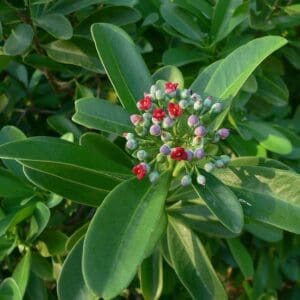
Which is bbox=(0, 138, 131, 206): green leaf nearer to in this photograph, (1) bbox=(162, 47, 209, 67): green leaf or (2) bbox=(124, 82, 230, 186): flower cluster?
(2) bbox=(124, 82, 230, 186): flower cluster

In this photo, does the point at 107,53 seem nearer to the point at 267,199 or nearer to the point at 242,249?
the point at 267,199

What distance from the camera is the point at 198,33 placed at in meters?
2.12

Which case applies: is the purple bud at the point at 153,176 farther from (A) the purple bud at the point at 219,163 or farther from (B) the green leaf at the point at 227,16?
(B) the green leaf at the point at 227,16

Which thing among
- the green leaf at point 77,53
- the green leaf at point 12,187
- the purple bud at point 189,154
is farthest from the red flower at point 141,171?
the green leaf at point 77,53

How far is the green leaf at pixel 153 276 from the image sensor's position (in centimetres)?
187

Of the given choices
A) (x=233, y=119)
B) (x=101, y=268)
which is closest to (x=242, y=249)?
(x=233, y=119)

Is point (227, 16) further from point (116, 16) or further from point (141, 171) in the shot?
point (141, 171)

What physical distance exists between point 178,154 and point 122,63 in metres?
0.39

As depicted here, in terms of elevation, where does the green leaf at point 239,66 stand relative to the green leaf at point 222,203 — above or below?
above

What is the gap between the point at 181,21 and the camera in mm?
2072

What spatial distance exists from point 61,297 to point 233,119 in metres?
0.84

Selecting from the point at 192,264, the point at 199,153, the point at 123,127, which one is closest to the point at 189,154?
the point at 199,153

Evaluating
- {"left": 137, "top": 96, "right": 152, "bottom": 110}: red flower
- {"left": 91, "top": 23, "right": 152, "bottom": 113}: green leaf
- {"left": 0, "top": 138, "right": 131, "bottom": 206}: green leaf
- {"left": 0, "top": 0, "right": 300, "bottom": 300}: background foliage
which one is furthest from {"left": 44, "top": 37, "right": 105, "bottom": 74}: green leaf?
{"left": 137, "top": 96, "right": 152, "bottom": 110}: red flower

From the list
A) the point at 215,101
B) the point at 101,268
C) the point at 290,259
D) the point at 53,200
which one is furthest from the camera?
the point at 290,259
